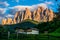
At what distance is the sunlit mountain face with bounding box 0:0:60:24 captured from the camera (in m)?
4.61

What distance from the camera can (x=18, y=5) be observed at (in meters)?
4.65

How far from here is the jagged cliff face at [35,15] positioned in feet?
15.0

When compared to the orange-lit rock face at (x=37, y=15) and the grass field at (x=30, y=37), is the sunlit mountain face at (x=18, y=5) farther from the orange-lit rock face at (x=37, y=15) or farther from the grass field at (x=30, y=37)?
the grass field at (x=30, y=37)

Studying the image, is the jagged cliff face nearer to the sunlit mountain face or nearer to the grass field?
the sunlit mountain face

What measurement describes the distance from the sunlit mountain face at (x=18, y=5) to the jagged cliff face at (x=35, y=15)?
0.24 feet

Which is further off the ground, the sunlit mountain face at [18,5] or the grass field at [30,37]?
the sunlit mountain face at [18,5]

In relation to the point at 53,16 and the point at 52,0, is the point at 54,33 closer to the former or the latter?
the point at 53,16

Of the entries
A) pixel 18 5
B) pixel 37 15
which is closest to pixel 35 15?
pixel 37 15

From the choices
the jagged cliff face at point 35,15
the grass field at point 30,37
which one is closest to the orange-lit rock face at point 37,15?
the jagged cliff face at point 35,15

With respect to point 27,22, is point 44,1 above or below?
above

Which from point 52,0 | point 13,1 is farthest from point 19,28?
point 52,0

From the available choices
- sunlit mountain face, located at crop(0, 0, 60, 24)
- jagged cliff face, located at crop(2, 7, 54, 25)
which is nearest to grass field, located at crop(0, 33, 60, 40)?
jagged cliff face, located at crop(2, 7, 54, 25)

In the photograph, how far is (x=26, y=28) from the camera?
463 centimetres

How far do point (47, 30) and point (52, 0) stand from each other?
620 mm
